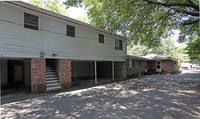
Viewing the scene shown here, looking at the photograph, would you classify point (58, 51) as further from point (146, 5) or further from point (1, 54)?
point (146, 5)

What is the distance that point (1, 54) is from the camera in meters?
5.30

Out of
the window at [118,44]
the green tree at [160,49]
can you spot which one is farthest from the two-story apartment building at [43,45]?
the green tree at [160,49]

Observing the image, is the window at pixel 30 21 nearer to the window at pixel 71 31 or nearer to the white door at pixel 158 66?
the window at pixel 71 31

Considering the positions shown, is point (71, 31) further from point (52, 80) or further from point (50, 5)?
point (50, 5)

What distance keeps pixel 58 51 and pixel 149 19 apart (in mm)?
6411

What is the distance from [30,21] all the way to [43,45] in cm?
143

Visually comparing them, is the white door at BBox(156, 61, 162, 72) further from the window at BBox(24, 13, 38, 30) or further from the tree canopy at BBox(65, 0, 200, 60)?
the window at BBox(24, 13, 38, 30)

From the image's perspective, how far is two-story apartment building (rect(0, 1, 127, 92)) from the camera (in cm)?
572

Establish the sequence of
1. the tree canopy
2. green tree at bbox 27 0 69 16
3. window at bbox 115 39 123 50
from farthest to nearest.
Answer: green tree at bbox 27 0 69 16, window at bbox 115 39 123 50, the tree canopy

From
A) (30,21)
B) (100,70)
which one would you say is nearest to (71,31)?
(30,21)

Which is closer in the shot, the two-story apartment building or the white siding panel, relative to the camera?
the white siding panel

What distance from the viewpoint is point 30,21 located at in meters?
6.39

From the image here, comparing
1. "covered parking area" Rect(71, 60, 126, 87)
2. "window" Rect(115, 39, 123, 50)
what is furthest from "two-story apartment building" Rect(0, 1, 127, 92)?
"covered parking area" Rect(71, 60, 126, 87)

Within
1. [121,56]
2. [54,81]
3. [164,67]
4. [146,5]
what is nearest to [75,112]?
[54,81]
